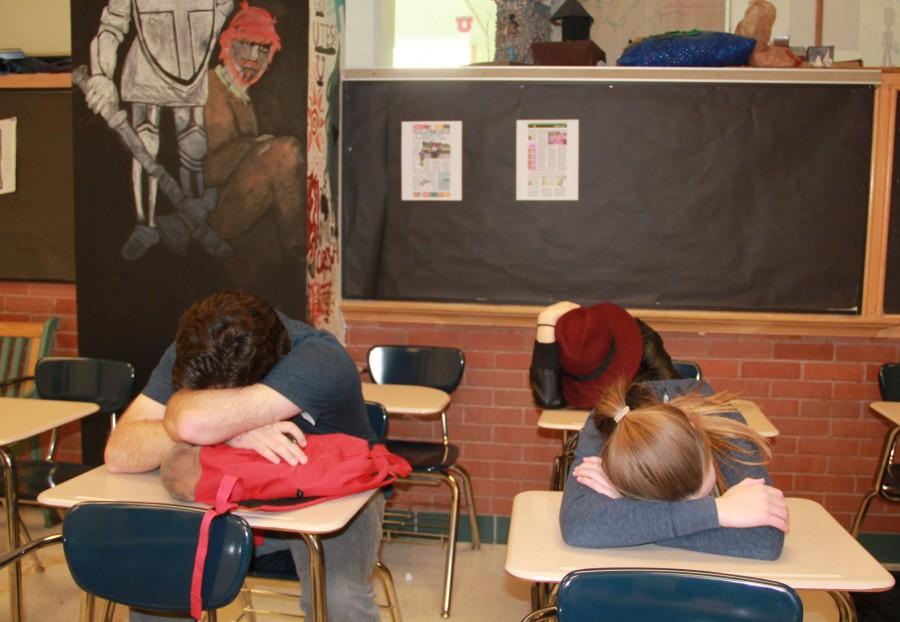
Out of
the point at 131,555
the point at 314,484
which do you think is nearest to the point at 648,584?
the point at 314,484

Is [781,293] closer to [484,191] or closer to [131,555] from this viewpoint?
[484,191]

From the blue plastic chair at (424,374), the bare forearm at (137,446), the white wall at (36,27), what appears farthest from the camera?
the white wall at (36,27)

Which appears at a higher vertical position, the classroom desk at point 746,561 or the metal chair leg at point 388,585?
the classroom desk at point 746,561

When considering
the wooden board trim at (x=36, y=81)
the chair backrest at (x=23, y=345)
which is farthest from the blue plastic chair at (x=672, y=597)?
the wooden board trim at (x=36, y=81)

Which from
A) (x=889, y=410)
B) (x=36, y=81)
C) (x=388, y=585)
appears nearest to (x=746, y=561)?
(x=388, y=585)

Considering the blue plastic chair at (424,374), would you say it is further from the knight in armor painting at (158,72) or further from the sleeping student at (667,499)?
the sleeping student at (667,499)

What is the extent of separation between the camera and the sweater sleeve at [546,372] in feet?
9.23

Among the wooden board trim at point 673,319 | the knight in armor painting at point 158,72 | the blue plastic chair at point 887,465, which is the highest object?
the knight in armor painting at point 158,72

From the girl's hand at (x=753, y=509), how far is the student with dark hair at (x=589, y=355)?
84cm

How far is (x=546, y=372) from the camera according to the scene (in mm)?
2812

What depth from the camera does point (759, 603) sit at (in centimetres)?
148

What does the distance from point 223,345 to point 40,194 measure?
275cm

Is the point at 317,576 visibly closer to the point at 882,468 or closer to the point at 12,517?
the point at 12,517

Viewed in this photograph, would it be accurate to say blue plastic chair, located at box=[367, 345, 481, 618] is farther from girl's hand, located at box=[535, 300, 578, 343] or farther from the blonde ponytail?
the blonde ponytail
